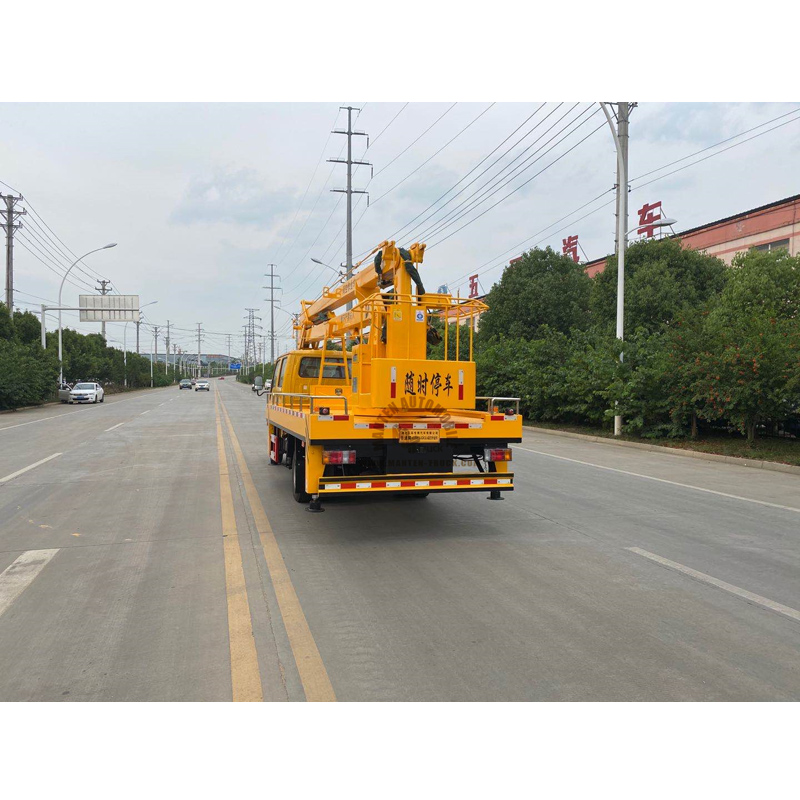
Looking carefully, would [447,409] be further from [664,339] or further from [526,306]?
[526,306]

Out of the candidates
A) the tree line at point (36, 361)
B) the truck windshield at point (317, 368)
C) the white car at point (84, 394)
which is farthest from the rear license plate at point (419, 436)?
the white car at point (84, 394)

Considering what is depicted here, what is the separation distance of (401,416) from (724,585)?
139 inches

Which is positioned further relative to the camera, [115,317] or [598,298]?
[115,317]

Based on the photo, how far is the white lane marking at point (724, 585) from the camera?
16.3ft

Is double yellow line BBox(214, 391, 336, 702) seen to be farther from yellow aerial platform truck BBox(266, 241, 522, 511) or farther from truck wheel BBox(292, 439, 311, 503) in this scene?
yellow aerial platform truck BBox(266, 241, 522, 511)

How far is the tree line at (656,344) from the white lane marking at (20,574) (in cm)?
1370

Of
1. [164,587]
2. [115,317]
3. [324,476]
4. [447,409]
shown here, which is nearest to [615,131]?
[447,409]

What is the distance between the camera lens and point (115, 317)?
5041 centimetres

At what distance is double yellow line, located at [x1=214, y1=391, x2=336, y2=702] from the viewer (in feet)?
12.1

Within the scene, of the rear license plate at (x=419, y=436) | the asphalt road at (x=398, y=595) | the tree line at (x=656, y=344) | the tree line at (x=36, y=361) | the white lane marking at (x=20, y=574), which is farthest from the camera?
the tree line at (x=36, y=361)

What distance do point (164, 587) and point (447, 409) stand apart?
3689mm

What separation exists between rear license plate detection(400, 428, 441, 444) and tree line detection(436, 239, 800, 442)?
10.1m

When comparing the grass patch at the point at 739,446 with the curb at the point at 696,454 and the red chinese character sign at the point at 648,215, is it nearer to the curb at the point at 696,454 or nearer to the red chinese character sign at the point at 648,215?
the curb at the point at 696,454

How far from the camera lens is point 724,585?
5.56m
